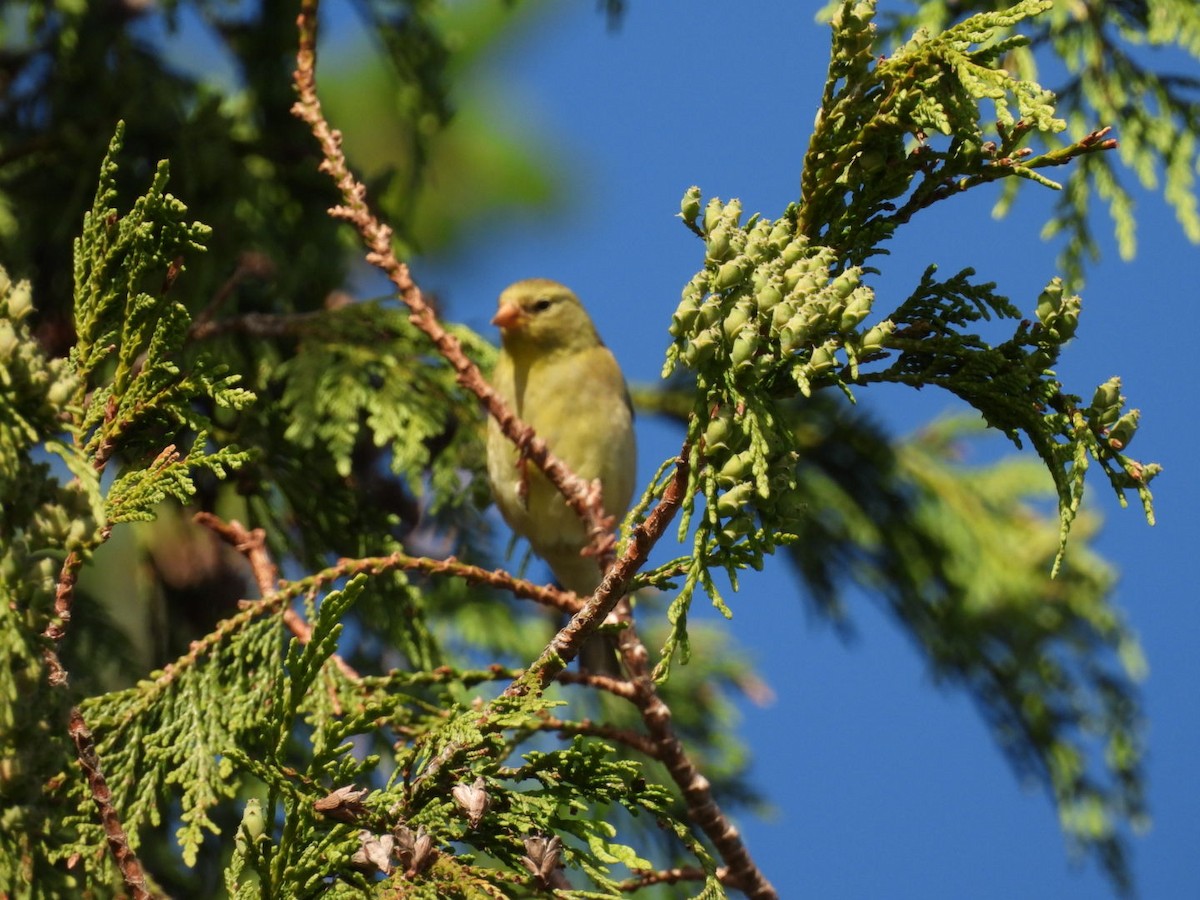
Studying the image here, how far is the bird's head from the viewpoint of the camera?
3613 mm

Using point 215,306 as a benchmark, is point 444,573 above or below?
below

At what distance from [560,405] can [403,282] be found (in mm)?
1396

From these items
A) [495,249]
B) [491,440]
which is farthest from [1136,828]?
[495,249]

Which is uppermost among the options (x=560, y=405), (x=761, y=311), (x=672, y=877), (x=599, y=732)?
(x=560, y=405)

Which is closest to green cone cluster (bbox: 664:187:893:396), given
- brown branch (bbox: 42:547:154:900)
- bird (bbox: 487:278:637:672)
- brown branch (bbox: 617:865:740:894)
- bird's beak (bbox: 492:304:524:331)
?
brown branch (bbox: 42:547:154:900)

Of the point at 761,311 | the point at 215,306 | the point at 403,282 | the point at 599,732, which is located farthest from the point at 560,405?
the point at 761,311

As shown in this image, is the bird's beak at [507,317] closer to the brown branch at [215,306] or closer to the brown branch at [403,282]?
the brown branch at [215,306]

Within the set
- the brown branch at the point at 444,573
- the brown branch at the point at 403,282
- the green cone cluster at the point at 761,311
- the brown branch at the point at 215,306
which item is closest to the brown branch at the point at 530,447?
the brown branch at the point at 403,282

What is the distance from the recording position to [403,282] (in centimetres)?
217

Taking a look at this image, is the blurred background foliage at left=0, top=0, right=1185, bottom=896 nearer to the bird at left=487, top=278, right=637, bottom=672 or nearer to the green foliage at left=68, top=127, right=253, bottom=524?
the bird at left=487, top=278, right=637, bottom=672

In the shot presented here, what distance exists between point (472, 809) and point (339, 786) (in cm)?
18

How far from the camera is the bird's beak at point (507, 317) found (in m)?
Result: 3.56

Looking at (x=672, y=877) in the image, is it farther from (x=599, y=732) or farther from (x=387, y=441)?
(x=387, y=441)

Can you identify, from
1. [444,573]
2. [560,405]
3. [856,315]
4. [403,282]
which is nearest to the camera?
[856,315]
